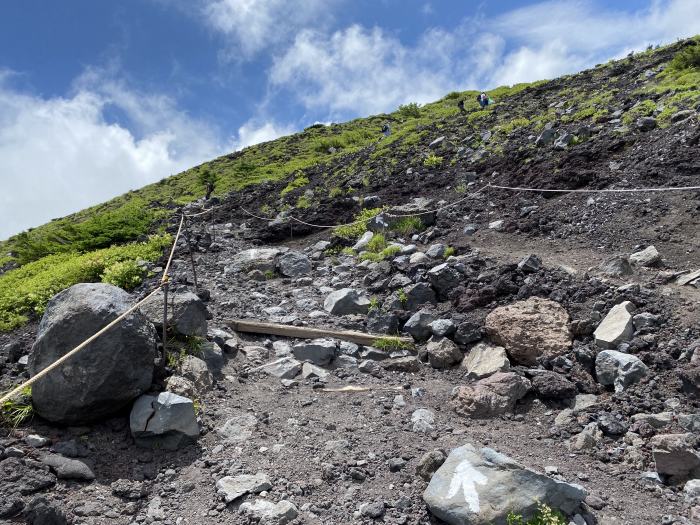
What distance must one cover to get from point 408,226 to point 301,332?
5.39 metres

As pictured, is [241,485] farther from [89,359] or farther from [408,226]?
[408,226]

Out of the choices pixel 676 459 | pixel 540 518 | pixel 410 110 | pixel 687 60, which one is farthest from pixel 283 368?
pixel 410 110

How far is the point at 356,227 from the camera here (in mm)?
13453

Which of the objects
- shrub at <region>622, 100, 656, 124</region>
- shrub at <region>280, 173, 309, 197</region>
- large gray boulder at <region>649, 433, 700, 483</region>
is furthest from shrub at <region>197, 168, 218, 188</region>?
large gray boulder at <region>649, 433, 700, 483</region>

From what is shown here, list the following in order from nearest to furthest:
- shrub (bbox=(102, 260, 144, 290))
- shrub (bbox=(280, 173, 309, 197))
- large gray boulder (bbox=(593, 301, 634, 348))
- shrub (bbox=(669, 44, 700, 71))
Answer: large gray boulder (bbox=(593, 301, 634, 348)) → shrub (bbox=(102, 260, 144, 290)) → shrub (bbox=(669, 44, 700, 71)) → shrub (bbox=(280, 173, 309, 197))

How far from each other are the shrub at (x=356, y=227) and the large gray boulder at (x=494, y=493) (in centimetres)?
924

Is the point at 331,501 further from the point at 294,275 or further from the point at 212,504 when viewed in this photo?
the point at 294,275

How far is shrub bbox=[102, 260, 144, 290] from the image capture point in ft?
34.5

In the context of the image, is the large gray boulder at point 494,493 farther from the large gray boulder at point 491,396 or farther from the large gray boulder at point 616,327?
the large gray boulder at point 616,327

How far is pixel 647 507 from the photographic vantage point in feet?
13.2

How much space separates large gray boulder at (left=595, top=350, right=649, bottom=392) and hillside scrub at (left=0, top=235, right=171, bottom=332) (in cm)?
893

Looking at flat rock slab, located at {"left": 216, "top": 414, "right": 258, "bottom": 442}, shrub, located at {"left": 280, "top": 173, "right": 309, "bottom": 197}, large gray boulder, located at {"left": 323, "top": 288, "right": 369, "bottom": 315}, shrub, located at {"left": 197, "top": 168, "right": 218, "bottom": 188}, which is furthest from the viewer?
shrub, located at {"left": 197, "top": 168, "right": 218, "bottom": 188}

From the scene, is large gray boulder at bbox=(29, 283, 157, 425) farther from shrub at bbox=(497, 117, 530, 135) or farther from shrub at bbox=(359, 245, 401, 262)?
shrub at bbox=(497, 117, 530, 135)

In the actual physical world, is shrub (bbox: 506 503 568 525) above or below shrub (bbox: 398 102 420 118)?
below
